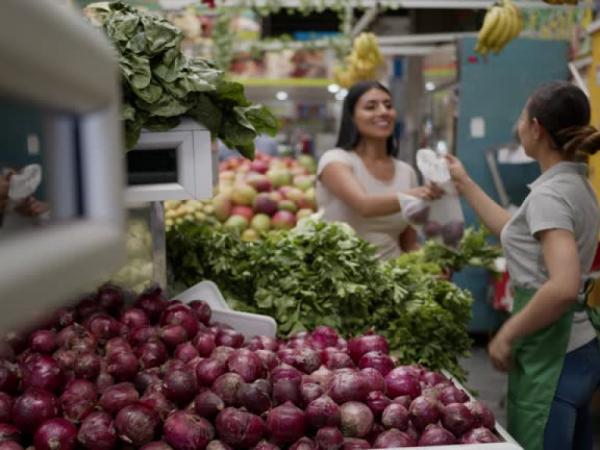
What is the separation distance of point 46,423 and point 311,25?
1411 centimetres

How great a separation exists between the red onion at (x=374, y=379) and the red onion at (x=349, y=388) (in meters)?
0.02

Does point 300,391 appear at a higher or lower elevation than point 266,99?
lower

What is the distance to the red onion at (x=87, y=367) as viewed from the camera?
150cm

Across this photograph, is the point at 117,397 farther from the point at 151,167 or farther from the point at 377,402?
the point at 151,167

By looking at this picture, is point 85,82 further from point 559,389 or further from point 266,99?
point 266,99

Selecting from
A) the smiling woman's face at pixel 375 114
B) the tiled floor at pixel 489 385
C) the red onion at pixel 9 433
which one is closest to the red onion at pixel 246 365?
the red onion at pixel 9 433

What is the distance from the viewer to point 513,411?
231 cm

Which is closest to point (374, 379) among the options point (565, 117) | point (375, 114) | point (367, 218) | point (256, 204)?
point (565, 117)

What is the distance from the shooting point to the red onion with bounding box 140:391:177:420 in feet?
4.52

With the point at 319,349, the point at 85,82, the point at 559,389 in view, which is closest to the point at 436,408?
the point at 319,349

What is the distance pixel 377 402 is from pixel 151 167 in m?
0.86

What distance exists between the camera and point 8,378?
1467mm

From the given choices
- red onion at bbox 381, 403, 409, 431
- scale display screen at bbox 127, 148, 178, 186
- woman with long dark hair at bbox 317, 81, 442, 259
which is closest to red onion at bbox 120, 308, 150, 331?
scale display screen at bbox 127, 148, 178, 186

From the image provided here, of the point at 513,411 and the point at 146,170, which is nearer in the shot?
the point at 146,170
